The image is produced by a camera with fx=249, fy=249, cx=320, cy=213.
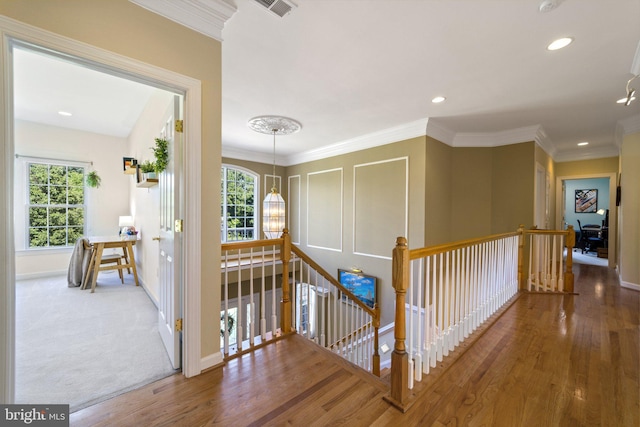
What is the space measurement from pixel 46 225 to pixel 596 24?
784 cm

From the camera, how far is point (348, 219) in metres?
5.34

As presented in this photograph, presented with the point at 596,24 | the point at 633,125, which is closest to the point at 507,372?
the point at 596,24

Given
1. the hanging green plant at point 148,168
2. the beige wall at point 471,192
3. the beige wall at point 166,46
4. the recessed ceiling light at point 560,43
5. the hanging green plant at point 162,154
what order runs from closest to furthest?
the beige wall at point 166,46 < the recessed ceiling light at point 560,43 < the hanging green plant at point 162,154 < the hanging green plant at point 148,168 < the beige wall at point 471,192

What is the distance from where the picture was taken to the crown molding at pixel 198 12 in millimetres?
1579

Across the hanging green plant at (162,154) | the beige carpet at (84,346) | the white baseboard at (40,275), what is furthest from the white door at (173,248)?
the white baseboard at (40,275)

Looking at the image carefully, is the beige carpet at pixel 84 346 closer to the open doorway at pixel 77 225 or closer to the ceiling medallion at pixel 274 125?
the open doorway at pixel 77 225

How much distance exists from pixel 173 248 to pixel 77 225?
4.74 metres

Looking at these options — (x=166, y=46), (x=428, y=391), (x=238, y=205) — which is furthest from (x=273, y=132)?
(x=428, y=391)

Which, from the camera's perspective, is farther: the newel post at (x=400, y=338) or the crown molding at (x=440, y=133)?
the crown molding at (x=440, y=133)

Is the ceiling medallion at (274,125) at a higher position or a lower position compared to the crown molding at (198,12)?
higher

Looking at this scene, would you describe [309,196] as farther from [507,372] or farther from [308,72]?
[507,372]

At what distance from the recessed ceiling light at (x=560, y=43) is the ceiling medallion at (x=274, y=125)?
3.07m

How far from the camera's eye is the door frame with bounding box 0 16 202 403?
117 centimetres

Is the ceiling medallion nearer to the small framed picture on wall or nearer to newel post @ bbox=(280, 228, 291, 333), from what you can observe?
newel post @ bbox=(280, 228, 291, 333)
